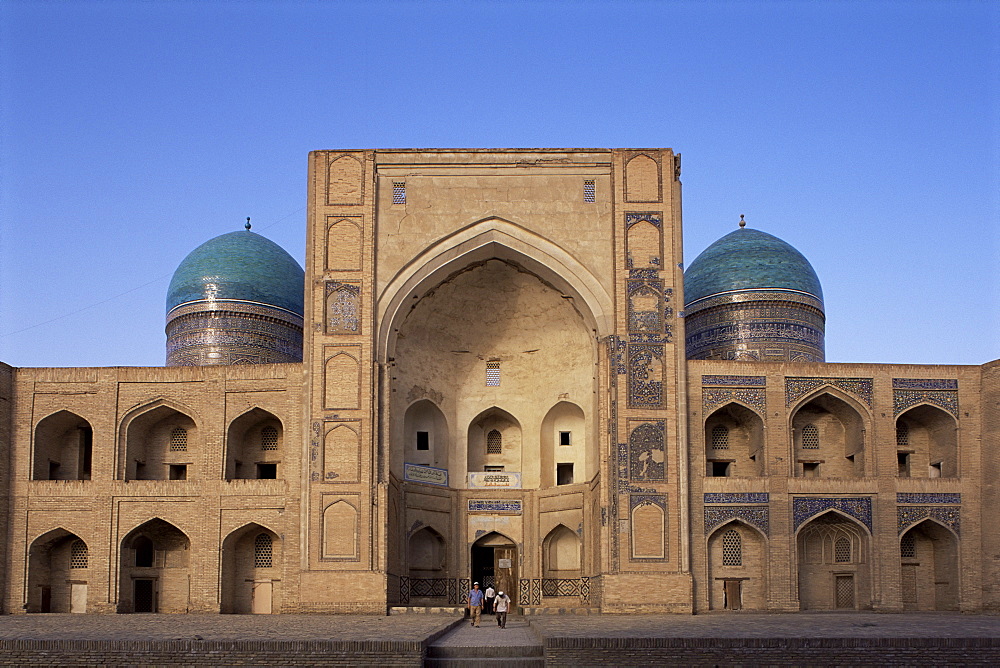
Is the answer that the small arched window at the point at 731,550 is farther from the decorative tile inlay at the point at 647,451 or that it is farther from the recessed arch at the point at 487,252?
the recessed arch at the point at 487,252

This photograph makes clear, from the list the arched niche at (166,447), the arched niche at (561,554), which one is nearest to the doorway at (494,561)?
the arched niche at (561,554)

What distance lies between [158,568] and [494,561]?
19.1 feet

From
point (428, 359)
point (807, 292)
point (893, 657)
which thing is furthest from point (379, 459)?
point (807, 292)

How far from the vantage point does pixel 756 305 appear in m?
24.4

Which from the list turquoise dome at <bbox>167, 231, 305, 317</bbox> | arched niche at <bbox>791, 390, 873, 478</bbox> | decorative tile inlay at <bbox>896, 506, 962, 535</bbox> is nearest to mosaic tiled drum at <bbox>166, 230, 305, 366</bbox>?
turquoise dome at <bbox>167, 231, 305, 317</bbox>

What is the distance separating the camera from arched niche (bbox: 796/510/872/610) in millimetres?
19484

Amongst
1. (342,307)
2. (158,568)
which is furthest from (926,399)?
(158,568)

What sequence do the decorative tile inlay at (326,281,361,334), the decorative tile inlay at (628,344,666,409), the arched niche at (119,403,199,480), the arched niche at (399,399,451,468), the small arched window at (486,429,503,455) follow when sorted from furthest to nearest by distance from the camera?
1. the small arched window at (486,429,503,455)
2. the arched niche at (399,399,451,468)
3. the arched niche at (119,403,199,480)
4. the decorative tile inlay at (326,281,361,334)
5. the decorative tile inlay at (628,344,666,409)

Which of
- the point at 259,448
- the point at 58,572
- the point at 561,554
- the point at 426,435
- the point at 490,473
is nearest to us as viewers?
the point at 58,572

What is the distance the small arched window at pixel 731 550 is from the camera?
19.3 meters

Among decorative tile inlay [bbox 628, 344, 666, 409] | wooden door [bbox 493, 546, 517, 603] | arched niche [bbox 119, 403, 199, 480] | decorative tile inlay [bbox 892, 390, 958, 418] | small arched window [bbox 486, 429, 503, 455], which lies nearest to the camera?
decorative tile inlay [bbox 628, 344, 666, 409]

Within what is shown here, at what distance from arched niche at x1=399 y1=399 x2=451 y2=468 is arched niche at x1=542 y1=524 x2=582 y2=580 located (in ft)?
7.62

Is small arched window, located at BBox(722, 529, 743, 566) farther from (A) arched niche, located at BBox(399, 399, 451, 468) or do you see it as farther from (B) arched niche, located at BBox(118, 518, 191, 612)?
(B) arched niche, located at BBox(118, 518, 191, 612)

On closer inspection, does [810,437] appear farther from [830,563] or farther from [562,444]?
[562,444]
